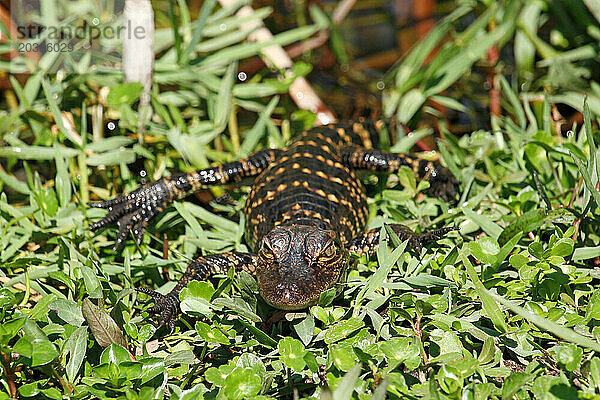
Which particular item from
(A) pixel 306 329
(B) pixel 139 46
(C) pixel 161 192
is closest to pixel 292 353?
(A) pixel 306 329

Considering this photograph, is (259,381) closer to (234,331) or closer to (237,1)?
(234,331)

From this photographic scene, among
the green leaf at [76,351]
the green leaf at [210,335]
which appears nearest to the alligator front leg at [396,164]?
the green leaf at [210,335]

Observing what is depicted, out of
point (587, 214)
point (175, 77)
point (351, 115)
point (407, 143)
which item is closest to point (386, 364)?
point (587, 214)

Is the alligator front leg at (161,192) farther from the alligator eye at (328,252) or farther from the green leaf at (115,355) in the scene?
the alligator eye at (328,252)

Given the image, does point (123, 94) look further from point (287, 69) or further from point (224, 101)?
point (287, 69)

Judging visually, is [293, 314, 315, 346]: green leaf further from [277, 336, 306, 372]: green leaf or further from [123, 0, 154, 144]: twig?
[123, 0, 154, 144]: twig

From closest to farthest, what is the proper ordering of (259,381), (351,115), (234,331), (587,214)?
(259,381) < (234,331) < (587,214) < (351,115)
